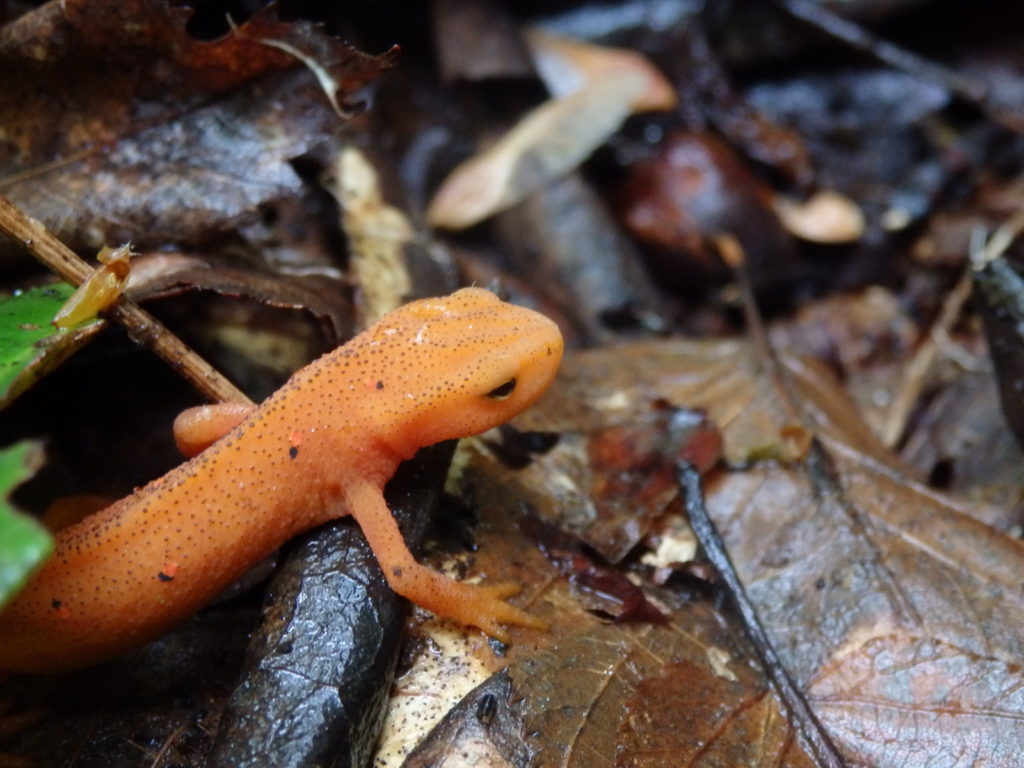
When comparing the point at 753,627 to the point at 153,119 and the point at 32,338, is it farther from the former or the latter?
the point at 153,119

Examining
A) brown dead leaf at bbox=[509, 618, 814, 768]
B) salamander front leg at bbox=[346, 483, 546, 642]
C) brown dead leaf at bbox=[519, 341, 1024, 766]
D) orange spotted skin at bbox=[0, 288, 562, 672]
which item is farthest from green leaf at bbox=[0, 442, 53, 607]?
brown dead leaf at bbox=[519, 341, 1024, 766]

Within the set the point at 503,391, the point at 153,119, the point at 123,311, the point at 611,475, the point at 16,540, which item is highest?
the point at 153,119

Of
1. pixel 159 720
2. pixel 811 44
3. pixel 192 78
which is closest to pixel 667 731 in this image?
pixel 159 720

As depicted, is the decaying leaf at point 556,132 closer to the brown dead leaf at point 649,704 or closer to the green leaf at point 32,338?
the green leaf at point 32,338

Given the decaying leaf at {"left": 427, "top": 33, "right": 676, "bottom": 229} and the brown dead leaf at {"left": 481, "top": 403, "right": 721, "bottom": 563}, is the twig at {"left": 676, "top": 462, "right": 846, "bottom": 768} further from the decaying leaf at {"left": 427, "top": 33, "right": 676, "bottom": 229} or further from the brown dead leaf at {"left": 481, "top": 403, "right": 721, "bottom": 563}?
the decaying leaf at {"left": 427, "top": 33, "right": 676, "bottom": 229}

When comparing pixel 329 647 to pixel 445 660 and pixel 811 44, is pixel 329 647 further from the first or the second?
pixel 811 44

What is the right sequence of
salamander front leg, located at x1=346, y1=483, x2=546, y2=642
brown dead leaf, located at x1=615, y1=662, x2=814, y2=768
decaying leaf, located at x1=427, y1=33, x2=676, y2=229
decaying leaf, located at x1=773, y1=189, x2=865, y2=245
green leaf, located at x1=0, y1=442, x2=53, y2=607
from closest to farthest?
green leaf, located at x1=0, y1=442, x2=53, y2=607 → brown dead leaf, located at x1=615, y1=662, x2=814, y2=768 → salamander front leg, located at x1=346, y1=483, x2=546, y2=642 → decaying leaf, located at x1=427, y1=33, x2=676, y2=229 → decaying leaf, located at x1=773, y1=189, x2=865, y2=245

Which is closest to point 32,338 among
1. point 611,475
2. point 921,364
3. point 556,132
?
point 611,475
